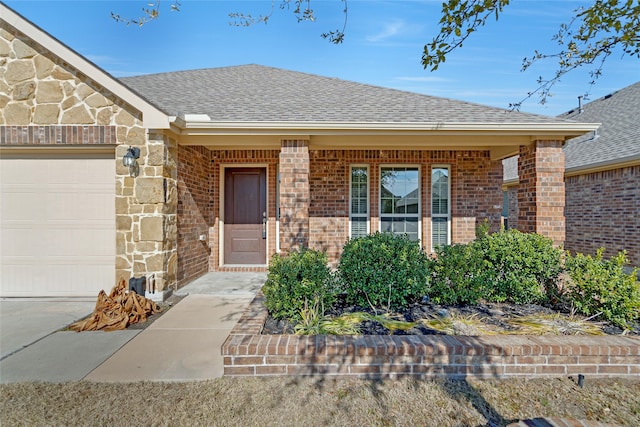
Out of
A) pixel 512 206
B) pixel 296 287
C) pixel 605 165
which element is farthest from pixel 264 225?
pixel 512 206

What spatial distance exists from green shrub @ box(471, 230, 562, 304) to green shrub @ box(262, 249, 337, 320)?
211cm

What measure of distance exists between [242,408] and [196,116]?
452 centimetres

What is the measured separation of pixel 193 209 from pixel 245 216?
4.34ft

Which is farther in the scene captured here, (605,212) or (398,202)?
(605,212)

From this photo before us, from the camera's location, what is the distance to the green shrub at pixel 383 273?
376 cm

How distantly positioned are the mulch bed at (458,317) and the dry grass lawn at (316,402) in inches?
22.6

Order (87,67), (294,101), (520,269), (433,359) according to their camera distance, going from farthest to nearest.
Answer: (294,101)
(87,67)
(520,269)
(433,359)

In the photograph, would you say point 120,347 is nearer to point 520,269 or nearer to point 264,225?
point 264,225

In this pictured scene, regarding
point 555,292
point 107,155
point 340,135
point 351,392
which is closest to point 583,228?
point 555,292

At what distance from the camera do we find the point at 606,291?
3.37 meters

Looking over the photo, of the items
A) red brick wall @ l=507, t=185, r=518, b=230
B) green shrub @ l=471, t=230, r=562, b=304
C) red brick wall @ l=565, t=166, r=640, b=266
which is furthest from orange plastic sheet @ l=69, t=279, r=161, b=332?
red brick wall @ l=507, t=185, r=518, b=230

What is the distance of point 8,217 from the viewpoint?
5.12 m

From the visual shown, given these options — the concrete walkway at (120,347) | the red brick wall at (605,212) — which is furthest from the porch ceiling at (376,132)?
the red brick wall at (605,212)

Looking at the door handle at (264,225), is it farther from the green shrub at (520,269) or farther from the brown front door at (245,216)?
the green shrub at (520,269)
